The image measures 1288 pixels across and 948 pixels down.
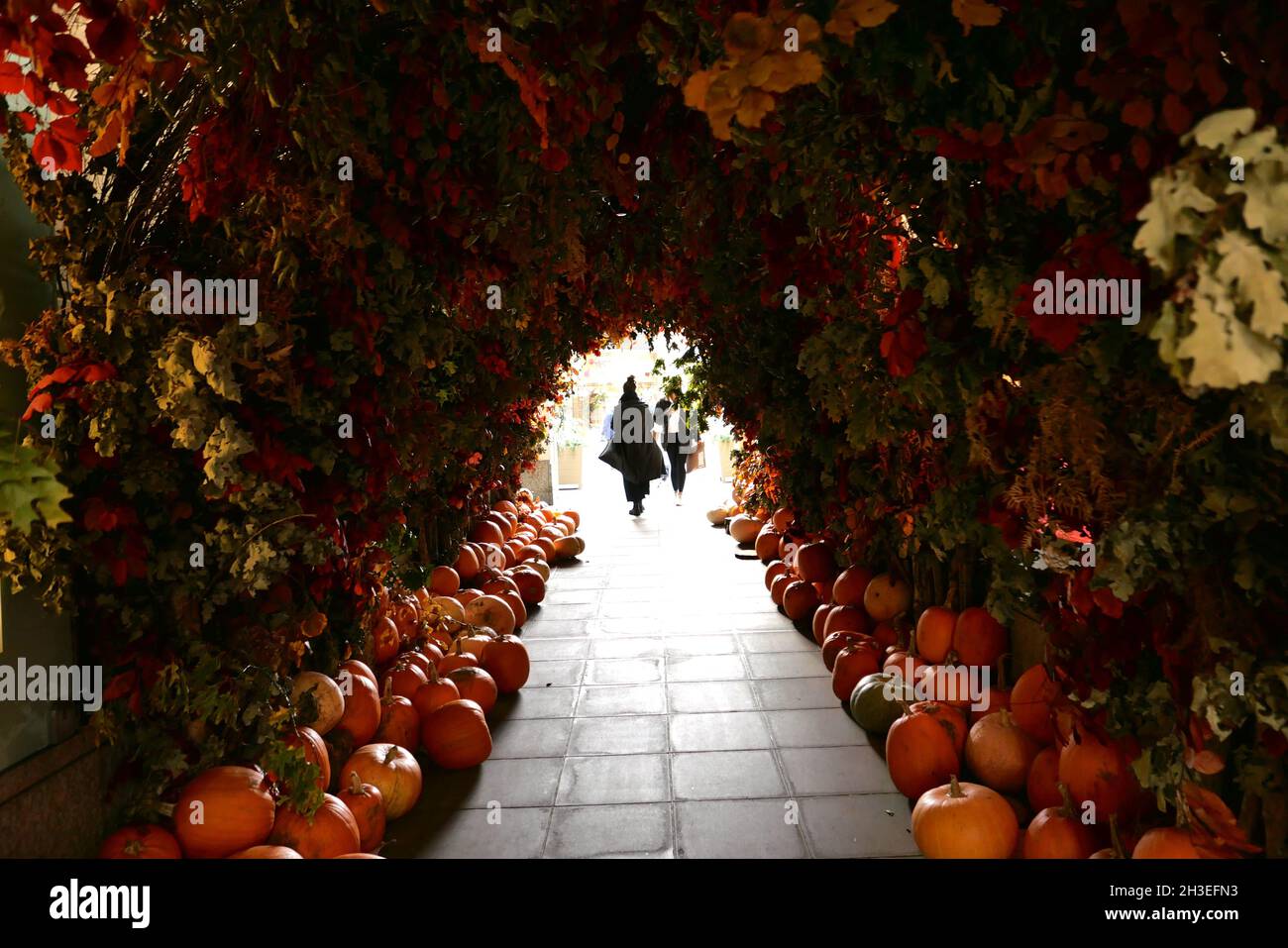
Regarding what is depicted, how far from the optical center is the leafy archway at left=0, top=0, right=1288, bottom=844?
1.21 meters

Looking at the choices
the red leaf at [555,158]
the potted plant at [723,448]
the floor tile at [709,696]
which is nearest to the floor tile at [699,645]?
the floor tile at [709,696]

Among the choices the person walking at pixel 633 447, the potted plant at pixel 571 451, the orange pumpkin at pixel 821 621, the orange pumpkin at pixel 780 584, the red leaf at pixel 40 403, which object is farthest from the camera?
the potted plant at pixel 571 451

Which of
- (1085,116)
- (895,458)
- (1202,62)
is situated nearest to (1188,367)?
(1202,62)

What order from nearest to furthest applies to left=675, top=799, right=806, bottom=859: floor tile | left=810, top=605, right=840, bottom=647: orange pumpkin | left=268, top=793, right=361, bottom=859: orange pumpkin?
1. left=268, top=793, right=361, bottom=859: orange pumpkin
2. left=675, top=799, right=806, bottom=859: floor tile
3. left=810, top=605, right=840, bottom=647: orange pumpkin

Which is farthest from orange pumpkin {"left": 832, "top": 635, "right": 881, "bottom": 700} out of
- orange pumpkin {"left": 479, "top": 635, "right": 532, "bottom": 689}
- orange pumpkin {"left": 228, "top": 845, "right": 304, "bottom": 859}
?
orange pumpkin {"left": 228, "top": 845, "right": 304, "bottom": 859}

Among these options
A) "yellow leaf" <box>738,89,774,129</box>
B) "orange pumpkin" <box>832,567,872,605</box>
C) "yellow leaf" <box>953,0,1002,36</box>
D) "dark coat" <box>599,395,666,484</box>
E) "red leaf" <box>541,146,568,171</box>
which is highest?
"red leaf" <box>541,146,568,171</box>

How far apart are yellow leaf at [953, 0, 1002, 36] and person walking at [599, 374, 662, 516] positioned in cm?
931

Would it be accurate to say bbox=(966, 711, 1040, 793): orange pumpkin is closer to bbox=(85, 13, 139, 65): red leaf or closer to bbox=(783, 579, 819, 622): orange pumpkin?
bbox=(783, 579, 819, 622): orange pumpkin

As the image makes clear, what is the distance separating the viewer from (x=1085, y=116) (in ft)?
4.68

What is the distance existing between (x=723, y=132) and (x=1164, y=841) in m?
1.96

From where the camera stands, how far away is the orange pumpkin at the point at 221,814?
96.3 inches

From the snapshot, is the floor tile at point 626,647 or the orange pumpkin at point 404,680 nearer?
the orange pumpkin at point 404,680

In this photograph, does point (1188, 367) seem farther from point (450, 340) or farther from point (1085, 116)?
point (450, 340)

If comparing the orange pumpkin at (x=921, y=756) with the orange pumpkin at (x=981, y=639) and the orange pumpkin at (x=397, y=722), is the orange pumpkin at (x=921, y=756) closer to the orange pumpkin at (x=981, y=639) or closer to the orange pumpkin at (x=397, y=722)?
the orange pumpkin at (x=981, y=639)
